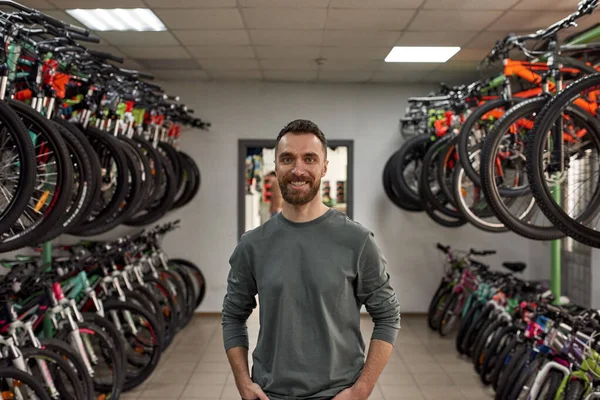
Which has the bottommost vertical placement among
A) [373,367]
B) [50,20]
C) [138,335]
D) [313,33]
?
[138,335]

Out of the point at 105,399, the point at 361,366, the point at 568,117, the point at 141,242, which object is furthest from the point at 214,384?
the point at 568,117

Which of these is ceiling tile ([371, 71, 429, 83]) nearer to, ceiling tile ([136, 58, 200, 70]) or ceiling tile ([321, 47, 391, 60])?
ceiling tile ([321, 47, 391, 60])

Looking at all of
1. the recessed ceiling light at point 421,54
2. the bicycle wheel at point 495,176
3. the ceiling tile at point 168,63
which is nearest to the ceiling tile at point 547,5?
the bicycle wheel at point 495,176

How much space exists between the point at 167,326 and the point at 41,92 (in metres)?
2.65

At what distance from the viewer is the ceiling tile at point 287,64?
5.06 m

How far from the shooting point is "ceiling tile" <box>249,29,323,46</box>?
4.04 metres

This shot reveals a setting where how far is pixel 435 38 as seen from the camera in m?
4.22

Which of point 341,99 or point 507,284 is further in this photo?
point 341,99

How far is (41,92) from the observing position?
9.30 feet

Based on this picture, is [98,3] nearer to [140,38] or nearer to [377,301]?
[140,38]

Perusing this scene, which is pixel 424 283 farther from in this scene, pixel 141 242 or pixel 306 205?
pixel 306 205

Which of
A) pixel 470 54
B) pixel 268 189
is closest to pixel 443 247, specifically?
pixel 470 54

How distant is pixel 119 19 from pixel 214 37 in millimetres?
740

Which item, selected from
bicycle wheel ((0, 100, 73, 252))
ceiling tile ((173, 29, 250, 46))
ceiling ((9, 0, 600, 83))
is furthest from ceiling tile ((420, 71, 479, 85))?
bicycle wheel ((0, 100, 73, 252))
